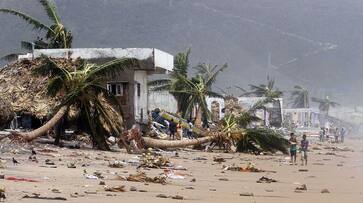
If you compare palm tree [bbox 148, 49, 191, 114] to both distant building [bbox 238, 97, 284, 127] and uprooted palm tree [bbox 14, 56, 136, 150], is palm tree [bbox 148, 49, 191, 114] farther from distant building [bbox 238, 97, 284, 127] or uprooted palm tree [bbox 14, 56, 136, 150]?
distant building [bbox 238, 97, 284, 127]

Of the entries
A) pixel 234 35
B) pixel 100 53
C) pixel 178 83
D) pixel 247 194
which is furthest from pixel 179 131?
pixel 234 35

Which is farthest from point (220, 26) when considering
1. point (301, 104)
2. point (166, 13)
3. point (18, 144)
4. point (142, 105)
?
point (18, 144)

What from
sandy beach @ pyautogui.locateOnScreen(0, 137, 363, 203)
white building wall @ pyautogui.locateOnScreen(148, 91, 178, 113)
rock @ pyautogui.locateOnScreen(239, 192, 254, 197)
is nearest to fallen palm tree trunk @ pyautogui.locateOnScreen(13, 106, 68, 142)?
sandy beach @ pyautogui.locateOnScreen(0, 137, 363, 203)

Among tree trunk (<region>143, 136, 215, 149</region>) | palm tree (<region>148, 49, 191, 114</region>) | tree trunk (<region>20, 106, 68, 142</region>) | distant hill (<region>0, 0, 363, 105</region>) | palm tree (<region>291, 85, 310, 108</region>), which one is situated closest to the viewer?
tree trunk (<region>20, 106, 68, 142</region>)

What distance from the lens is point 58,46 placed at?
26.5 meters

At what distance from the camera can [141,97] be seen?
2653 cm

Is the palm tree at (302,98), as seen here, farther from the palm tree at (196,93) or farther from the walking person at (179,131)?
the walking person at (179,131)

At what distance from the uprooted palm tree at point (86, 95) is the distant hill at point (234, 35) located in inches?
4478

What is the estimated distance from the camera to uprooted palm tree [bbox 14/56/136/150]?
1845cm

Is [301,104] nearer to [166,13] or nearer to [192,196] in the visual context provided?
[192,196]

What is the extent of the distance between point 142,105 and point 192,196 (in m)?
17.6

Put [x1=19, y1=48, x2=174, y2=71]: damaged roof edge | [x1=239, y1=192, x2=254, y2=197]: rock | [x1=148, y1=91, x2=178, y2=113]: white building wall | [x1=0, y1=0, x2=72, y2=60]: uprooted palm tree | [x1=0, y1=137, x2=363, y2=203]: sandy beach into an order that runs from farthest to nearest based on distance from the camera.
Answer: [x1=148, y1=91, x2=178, y2=113]: white building wall
[x1=19, y1=48, x2=174, y2=71]: damaged roof edge
[x1=0, y1=0, x2=72, y2=60]: uprooted palm tree
[x1=239, y1=192, x2=254, y2=197]: rock
[x1=0, y1=137, x2=363, y2=203]: sandy beach

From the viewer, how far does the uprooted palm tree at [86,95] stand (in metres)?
18.5

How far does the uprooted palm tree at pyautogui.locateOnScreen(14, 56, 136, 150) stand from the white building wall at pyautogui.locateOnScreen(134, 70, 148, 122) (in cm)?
591
